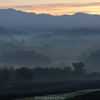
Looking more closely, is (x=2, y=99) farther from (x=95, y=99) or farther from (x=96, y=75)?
(x=96, y=75)

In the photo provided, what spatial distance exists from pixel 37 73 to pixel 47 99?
13472 cm

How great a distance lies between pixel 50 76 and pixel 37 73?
34.0 feet

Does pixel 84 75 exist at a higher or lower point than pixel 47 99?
higher

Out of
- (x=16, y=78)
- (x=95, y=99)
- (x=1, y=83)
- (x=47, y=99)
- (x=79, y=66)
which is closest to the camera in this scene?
(x=95, y=99)

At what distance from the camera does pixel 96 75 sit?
195500mm

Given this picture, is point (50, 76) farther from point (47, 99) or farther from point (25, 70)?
point (47, 99)

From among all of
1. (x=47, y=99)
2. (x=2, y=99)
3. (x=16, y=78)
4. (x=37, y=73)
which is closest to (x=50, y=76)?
(x=37, y=73)

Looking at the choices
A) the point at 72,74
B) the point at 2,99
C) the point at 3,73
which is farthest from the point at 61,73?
the point at 2,99

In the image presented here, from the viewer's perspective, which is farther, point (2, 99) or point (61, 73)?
point (61, 73)

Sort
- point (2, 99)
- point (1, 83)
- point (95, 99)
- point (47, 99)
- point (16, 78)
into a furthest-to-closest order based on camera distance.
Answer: point (16, 78) < point (1, 83) < point (2, 99) < point (47, 99) < point (95, 99)

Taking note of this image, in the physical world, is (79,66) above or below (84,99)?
above

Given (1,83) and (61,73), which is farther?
(61,73)

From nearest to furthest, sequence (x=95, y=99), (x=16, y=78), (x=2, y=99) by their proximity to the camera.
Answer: (x=95, y=99) → (x=2, y=99) → (x=16, y=78)

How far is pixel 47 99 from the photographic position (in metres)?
58.1
